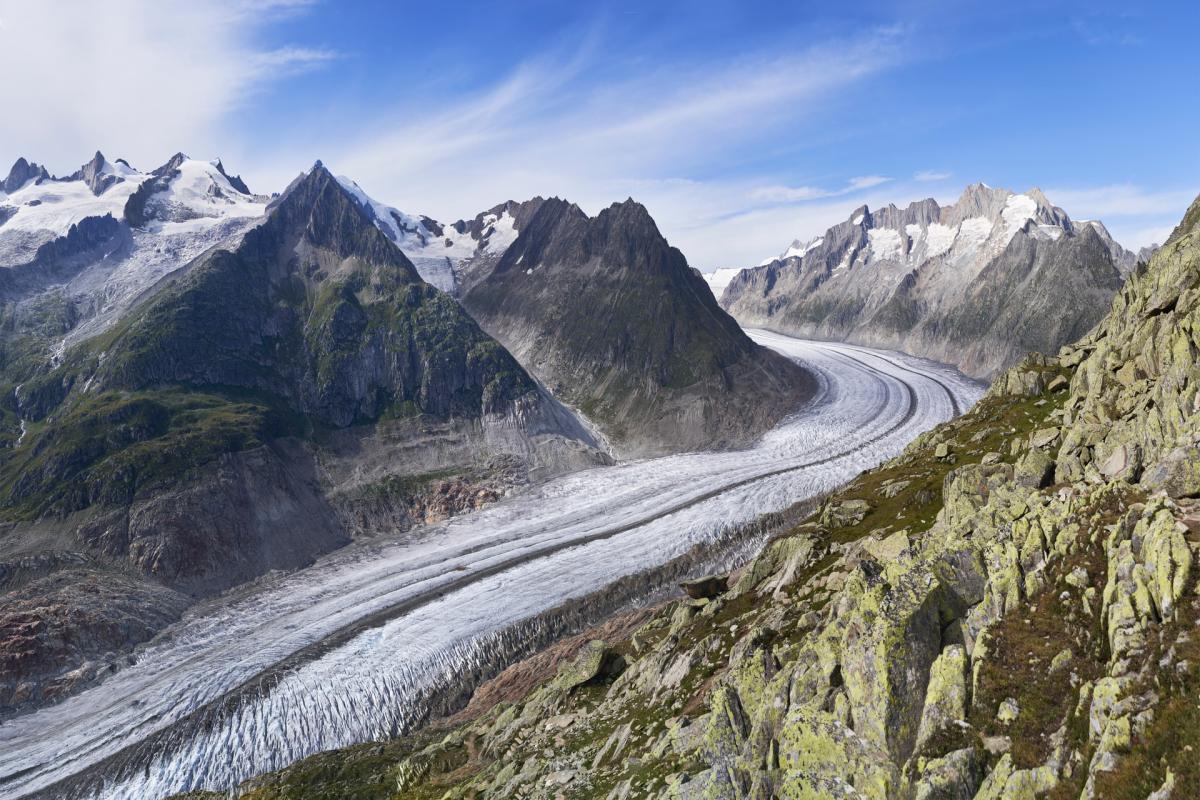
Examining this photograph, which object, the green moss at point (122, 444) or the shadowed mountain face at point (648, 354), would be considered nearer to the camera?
the green moss at point (122, 444)

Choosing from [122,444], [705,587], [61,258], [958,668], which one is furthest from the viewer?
[61,258]

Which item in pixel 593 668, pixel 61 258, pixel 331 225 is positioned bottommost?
pixel 593 668

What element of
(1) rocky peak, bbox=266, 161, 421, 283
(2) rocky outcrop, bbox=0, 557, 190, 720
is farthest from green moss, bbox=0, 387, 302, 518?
(1) rocky peak, bbox=266, 161, 421, 283

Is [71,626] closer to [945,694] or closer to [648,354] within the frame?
[945,694]

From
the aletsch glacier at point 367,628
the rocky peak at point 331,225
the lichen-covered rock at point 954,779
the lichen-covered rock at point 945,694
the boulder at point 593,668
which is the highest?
the rocky peak at point 331,225

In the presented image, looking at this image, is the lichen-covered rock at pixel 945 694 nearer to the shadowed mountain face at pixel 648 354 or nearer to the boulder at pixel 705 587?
the boulder at pixel 705 587

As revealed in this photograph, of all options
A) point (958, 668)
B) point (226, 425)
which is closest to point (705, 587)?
point (958, 668)

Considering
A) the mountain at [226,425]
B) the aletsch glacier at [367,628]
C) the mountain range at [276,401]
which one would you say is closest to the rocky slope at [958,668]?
the aletsch glacier at [367,628]
